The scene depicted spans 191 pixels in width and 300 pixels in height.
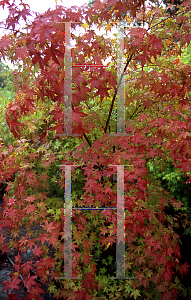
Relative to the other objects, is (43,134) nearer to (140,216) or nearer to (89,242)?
(89,242)

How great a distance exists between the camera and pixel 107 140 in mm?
2250

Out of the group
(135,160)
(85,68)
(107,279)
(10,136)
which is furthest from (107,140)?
(10,136)

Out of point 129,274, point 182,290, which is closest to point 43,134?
point 129,274

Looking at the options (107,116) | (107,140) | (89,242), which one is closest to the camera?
(107,140)

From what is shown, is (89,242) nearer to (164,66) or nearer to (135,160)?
(135,160)

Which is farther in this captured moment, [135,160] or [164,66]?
[164,66]

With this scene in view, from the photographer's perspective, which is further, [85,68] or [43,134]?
[43,134]

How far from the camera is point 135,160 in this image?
2020 millimetres

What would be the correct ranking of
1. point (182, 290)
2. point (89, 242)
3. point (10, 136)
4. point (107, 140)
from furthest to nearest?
point (10, 136), point (182, 290), point (89, 242), point (107, 140)

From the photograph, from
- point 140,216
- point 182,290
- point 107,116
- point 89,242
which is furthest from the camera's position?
point 182,290

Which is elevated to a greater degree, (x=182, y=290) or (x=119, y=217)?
(x=119, y=217)

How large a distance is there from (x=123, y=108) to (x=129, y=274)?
1.98 meters

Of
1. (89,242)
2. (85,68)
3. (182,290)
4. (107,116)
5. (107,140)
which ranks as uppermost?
(85,68)

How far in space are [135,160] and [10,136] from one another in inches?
167
